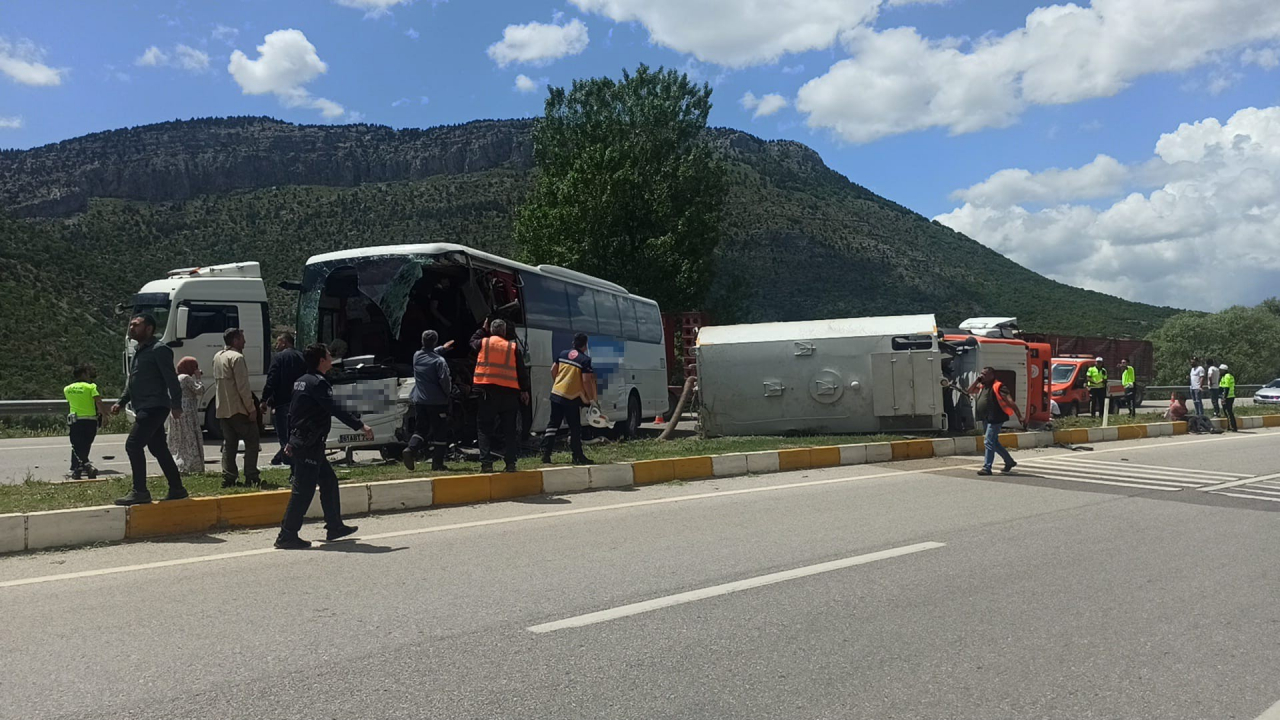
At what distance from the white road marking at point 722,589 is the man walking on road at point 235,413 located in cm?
582

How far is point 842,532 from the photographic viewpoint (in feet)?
26.1

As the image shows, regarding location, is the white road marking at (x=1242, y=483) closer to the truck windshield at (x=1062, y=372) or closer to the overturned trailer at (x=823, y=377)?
the overturned trailer at (x=823, y=377)

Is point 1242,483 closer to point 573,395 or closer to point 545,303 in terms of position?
point 573,395

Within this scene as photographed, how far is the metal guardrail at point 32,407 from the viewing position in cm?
2072

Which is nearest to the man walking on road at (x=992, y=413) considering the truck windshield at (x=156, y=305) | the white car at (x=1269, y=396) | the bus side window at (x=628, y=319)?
the bus side window at (x=628, y=319)

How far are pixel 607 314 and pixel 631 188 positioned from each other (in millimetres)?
17345

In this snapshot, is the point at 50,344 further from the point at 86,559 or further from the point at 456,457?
the point at 86,559

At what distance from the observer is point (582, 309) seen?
16484 millimetres

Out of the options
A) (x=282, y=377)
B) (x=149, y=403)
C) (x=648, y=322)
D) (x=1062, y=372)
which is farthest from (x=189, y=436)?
(x=1062, y=372)

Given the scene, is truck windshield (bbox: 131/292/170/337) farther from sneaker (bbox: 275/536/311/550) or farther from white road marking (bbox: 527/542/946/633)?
white road marking (bbox: 527/542/946/633)

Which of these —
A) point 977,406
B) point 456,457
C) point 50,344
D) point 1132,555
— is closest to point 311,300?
point 456,457

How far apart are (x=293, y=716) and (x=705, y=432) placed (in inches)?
560

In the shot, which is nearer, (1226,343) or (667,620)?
(667,620)

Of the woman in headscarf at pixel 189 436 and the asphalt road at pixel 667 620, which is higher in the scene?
the woman in headscarf at pixel 189 436
